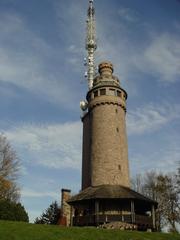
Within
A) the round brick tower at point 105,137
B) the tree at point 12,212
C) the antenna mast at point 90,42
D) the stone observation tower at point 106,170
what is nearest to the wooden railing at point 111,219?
the stone observation tower at point 106,170

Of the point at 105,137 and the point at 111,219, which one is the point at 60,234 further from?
the point at 105,137

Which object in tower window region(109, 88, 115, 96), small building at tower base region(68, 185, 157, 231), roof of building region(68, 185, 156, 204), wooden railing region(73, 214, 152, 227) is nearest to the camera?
wooden railing region(73, 214, 152, 227)

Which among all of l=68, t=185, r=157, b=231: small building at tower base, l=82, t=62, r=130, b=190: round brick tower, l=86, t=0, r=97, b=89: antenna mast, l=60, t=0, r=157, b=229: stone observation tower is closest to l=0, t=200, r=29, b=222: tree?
Result: l=60, t=0, r=157, b=229: stone observation tower

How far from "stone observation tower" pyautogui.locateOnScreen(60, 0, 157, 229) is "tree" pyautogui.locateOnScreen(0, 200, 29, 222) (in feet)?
13.3

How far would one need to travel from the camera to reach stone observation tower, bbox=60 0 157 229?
114 ft

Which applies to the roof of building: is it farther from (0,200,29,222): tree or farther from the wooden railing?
(0,200,29,222): tree

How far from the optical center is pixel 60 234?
866 inches

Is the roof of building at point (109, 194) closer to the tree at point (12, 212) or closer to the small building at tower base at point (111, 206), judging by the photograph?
the small building at tower base at point (111, 206)

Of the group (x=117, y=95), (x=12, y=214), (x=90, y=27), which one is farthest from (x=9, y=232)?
(x=90, y=27)

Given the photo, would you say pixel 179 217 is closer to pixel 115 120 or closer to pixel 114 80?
pixel 115 120

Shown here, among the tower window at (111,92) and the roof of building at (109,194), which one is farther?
the tower window at (111,92)

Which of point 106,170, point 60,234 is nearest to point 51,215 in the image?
point 106,170

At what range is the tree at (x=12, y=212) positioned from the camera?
29.6 meters

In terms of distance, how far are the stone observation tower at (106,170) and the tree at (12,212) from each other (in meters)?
4.06
